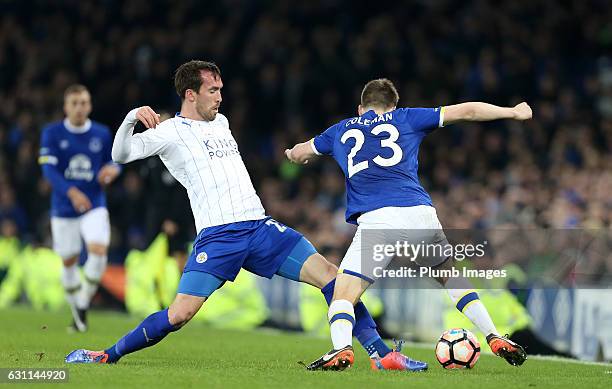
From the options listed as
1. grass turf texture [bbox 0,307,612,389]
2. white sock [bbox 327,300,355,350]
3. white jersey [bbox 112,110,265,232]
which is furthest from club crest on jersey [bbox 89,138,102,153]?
white sock [bbox 327,300,355,350]

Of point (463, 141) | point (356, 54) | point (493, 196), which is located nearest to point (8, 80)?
point (356, 54)

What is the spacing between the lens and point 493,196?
50.9 feet

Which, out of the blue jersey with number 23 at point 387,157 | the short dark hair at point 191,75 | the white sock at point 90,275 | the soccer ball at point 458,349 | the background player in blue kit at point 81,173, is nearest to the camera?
the blue jersey with number 23 at point 387,157

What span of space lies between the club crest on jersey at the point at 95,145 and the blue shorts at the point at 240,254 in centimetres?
457

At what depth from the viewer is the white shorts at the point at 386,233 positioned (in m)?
8.38

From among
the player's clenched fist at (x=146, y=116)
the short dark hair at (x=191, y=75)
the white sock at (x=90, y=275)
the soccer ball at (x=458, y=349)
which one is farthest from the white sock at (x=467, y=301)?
→ the white sock at (x=90, y=275)

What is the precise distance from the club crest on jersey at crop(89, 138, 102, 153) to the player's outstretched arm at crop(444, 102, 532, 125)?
18.1 ft

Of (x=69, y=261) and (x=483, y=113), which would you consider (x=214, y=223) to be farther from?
(x=69, y=261)

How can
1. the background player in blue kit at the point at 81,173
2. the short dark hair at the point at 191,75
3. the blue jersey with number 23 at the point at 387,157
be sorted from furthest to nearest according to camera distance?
the background player in blue kit at the point at 81,173 < the short dark hair at the point at 191,75 < the blue jersey with number 23 at the point at 387,157

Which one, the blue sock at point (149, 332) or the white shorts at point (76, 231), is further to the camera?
the white shorts at point (76, 231)

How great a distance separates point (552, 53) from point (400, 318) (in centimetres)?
750

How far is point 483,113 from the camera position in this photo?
325 inches

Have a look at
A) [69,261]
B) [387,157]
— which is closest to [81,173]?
[69,261]

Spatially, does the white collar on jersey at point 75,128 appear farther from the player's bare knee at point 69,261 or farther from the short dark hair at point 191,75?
the short dark hair at point 191,75
